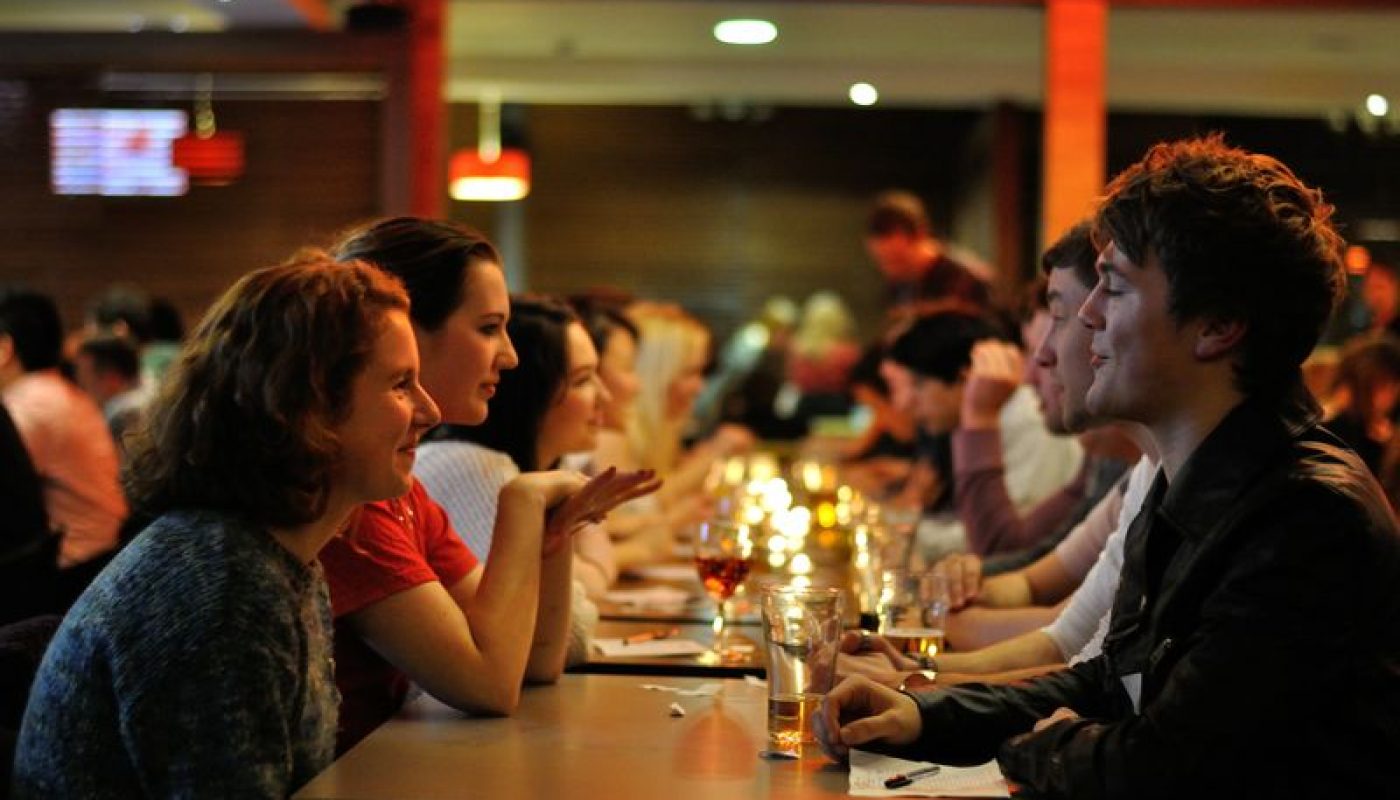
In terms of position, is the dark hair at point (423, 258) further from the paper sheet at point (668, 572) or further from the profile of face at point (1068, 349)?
the paper sheet at point (668, 572)

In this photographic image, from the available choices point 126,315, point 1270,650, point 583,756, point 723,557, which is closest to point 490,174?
point 126,315

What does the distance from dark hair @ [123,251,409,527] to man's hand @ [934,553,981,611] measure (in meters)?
1.34

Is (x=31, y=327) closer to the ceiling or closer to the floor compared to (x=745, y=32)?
closer to the floor

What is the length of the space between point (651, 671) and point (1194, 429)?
1.05 meters

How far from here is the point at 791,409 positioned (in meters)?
11.4

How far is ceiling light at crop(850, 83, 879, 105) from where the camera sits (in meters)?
10.2

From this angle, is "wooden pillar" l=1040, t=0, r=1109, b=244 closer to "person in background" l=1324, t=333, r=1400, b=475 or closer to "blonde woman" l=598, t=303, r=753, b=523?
"blonde woman" l=598, t=303, r=753, b=523

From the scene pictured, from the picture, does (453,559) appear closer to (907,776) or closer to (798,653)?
(798,653)

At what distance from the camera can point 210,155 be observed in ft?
27.6

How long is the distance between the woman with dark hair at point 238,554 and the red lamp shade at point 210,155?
267 inches

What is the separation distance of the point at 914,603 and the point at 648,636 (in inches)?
19.2

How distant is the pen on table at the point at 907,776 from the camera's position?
5.54 ft

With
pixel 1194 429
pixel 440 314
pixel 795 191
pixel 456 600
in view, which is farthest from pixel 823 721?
pixel 795 191

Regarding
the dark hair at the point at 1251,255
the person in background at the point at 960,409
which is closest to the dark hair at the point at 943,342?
the person in background at the point at 960,409
